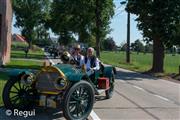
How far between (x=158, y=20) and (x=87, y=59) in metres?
19.1

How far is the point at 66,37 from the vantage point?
86250 mm

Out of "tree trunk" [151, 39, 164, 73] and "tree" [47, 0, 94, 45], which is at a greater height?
"tree" [47, 0, 94, 45]

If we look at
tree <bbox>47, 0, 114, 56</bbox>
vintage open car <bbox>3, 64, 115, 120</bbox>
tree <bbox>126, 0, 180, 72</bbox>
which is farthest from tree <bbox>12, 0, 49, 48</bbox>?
vintage open car <bbox>3, 64, 115, 120</bbox>

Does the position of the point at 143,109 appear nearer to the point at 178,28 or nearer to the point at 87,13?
the point at 178,28

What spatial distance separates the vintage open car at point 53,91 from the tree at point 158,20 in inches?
848

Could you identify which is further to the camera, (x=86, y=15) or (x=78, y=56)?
(x=86, y=15)

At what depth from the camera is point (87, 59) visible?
13.2m

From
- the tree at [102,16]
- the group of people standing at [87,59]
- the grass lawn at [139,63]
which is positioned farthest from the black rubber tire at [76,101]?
the tree at [102,16]

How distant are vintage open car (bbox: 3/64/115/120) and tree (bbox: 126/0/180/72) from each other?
2154 centimetres

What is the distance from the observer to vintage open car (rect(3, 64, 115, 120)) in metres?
9.63

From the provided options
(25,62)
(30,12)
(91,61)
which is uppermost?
(30,12)

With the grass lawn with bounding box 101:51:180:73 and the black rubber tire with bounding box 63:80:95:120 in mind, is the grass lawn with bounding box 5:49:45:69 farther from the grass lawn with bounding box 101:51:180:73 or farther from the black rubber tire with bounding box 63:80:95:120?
the black rubber tire with bounding box 63:80:95:120

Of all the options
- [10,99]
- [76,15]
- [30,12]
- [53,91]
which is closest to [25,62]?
[10,99]

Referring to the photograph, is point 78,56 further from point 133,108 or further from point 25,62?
point 25,62
